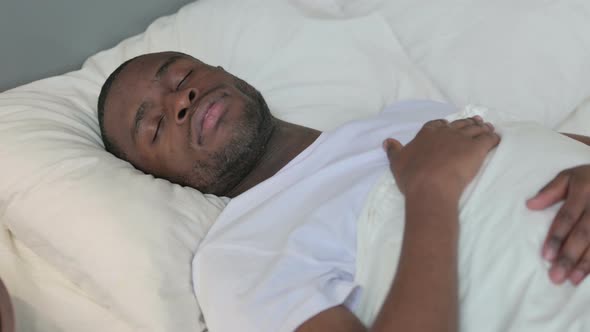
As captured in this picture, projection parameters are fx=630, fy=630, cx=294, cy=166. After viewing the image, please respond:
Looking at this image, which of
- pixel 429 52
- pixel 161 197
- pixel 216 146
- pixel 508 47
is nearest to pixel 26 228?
pixel 161 197

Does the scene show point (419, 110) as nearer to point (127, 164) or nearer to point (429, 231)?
point (429, 231)

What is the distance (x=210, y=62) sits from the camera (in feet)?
4.86

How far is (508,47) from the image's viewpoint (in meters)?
1.41

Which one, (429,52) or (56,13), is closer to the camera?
(56,13)

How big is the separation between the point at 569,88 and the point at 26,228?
1.14m

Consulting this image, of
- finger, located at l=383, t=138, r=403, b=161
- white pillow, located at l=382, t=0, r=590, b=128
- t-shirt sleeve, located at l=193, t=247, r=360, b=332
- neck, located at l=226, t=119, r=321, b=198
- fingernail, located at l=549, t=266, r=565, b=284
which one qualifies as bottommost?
t-shirt sleeve, located at l=193, t=247, r=360, b=332

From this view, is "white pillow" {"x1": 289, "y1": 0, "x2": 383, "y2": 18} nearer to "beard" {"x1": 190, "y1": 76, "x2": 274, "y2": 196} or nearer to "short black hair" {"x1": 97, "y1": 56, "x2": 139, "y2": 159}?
"beard" {"x1": 190, "y1": 76, "x2": 274, "y2": 196}

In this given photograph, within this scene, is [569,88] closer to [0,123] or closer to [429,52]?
[429,52]

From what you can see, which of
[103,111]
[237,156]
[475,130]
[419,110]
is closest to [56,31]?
[103,111]

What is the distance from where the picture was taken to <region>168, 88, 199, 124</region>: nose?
1210 mm

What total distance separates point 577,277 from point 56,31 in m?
1.11

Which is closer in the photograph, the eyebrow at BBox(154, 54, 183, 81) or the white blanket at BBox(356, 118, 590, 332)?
the white blanket at BBox(356, 118, 590, 332)

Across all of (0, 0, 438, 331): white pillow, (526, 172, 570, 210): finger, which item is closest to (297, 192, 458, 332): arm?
(526, 172, 570, 210): finger

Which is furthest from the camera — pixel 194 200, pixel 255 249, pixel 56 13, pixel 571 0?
pixel 571 0
